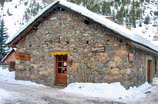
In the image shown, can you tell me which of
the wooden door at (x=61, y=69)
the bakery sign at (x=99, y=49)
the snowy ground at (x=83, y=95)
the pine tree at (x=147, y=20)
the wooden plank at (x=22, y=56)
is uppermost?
the pine tree at (x=147, y=20)

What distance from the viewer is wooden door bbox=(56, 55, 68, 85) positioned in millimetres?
12130

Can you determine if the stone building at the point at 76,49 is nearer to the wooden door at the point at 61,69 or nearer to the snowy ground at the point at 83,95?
the wooden door at the point at 61,69

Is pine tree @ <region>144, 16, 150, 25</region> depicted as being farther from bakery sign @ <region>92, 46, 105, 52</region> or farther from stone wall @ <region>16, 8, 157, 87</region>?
bakery sign @ <region>92, 46, 105, 52</region>

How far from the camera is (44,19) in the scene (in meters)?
12.5

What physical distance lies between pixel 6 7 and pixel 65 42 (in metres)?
113

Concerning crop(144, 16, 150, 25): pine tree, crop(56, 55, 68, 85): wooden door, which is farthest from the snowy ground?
crop(144, 16, 150, 25): pine tree

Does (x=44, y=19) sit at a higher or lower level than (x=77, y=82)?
higher

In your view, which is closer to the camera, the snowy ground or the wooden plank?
the snowy ground

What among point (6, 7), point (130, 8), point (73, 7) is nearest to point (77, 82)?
point (73, 7)

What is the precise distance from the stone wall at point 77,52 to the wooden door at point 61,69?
32cm

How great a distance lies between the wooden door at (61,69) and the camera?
39.8 feet

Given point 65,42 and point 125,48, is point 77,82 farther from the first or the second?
point 125,48

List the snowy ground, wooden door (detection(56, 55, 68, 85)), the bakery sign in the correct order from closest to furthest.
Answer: the snowy ground
the bakery sign
wooden door (detection(56, 55, 68, 85))

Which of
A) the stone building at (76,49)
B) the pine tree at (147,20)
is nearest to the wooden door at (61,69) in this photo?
the stone building at (76,49)
